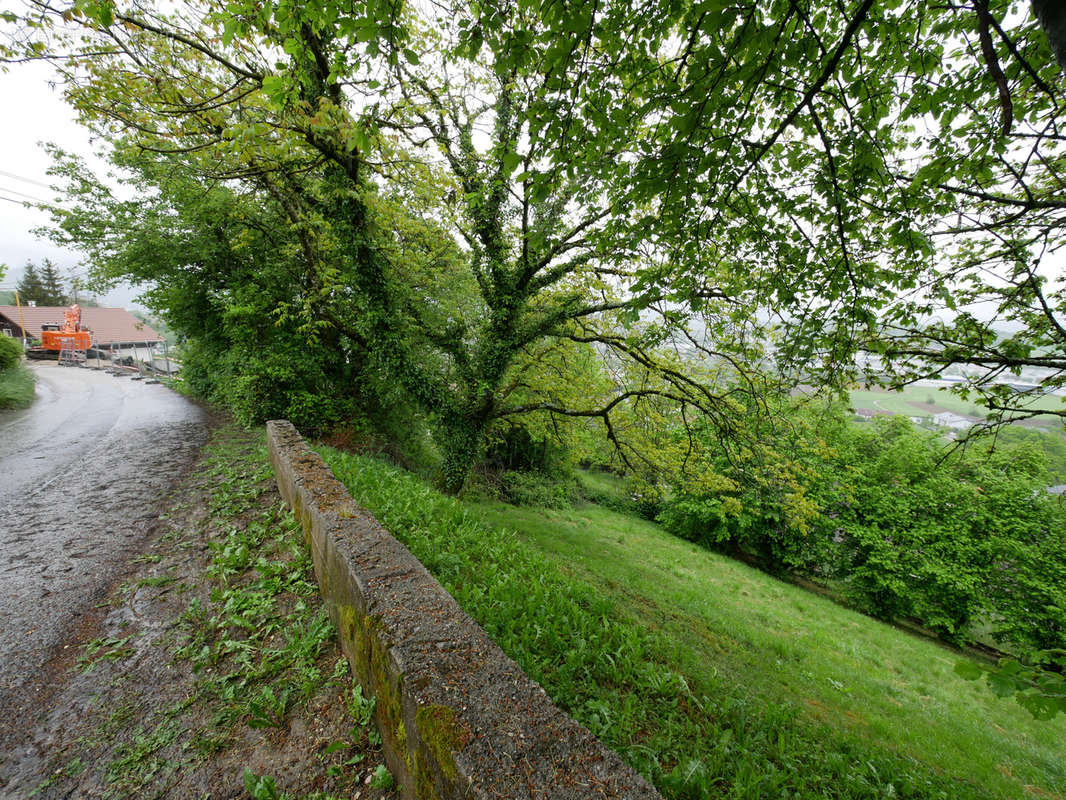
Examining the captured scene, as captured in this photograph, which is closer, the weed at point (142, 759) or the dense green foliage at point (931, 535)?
the weed at point (142, 759)

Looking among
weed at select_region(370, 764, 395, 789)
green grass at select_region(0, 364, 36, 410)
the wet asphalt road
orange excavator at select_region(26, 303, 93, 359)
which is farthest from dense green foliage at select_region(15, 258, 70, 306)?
weed at select_region(370, 764, 395, 789)

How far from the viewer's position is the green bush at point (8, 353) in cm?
1460

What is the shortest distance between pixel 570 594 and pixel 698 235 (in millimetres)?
4186

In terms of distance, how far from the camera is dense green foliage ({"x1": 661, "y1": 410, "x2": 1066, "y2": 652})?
1338cm

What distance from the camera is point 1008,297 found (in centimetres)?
408

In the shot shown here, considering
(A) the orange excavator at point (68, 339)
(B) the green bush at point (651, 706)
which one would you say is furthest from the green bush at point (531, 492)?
(A) the orange excavator at point (68, 339)

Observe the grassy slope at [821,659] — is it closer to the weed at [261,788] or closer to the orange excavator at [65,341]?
the weed at [261,788]

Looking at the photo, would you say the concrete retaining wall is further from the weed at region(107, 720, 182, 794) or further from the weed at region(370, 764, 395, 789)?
the weed at region(107, 720, 182, 794)

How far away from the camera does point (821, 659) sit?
7.61 m

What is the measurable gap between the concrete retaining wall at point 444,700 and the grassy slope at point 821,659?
304cm

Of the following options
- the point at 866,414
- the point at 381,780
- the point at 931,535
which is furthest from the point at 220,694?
the point at 931,535

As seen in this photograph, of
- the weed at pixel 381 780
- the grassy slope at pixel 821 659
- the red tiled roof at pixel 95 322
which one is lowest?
the grassy slope at pixel 821 659

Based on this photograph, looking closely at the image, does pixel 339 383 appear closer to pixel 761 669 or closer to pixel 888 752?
pixel 761 669

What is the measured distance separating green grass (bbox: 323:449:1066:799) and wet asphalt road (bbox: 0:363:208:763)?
2.64 m
